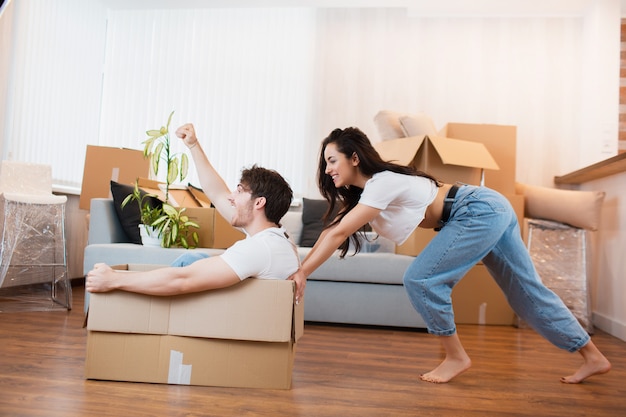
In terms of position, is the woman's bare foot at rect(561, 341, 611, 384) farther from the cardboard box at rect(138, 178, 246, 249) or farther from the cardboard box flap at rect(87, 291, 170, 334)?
the cardboard box at rect(138, 178, 246, 249)

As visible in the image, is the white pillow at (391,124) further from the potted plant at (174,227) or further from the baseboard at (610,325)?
the baseboard at (610,325)

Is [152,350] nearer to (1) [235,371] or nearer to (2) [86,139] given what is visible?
(1) [235,371]

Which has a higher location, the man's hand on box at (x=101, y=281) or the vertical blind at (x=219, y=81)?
the vertical blind at (x=219, y=81)

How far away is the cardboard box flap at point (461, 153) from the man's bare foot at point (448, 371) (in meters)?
1.48

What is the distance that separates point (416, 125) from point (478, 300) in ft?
3.79

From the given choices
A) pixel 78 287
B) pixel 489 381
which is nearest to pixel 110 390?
pixel 489 381

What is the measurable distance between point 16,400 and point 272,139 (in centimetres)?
351

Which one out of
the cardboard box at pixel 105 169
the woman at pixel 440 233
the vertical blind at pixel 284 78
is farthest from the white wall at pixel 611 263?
the cardboard box at pixel 105 169

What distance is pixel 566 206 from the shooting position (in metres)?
3.55

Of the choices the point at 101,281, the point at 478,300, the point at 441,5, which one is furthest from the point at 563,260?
the point at 101,281

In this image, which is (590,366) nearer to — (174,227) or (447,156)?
(447,156)

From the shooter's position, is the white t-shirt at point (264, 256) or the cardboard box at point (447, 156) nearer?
the white t-shirt at point (264, 256)

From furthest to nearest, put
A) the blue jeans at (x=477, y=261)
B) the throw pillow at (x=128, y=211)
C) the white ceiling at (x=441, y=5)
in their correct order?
the white ceiling at (x=441, y=5) < the throw pillow at (x=128, y=211) < the blue jeans at (x=477, y=261)

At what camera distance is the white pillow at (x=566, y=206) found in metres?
3.46
